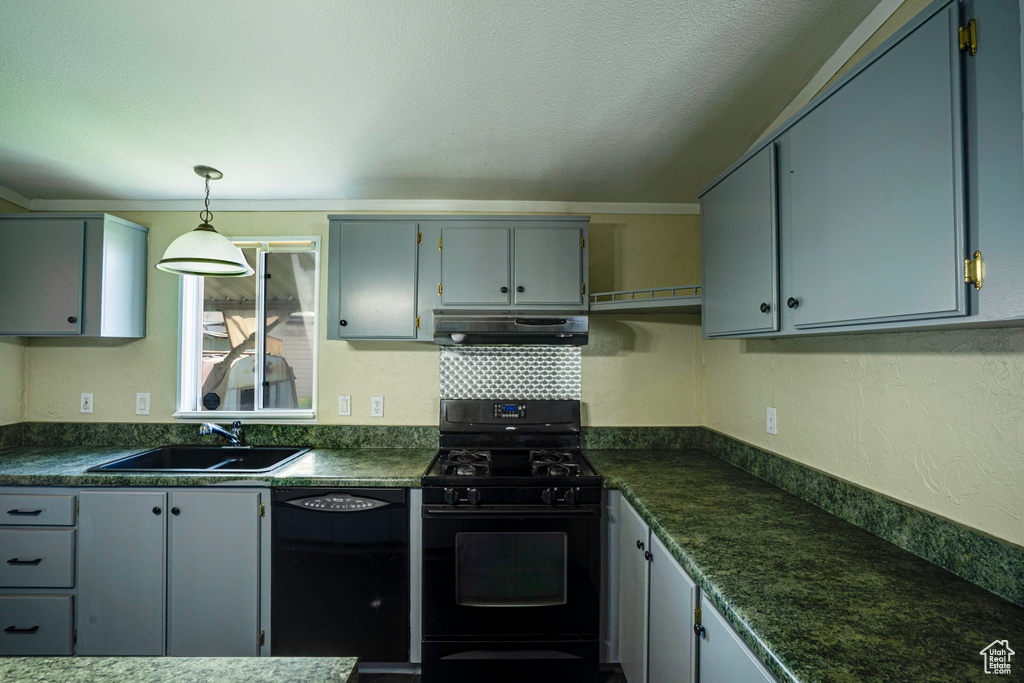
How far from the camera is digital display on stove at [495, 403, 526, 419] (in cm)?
266

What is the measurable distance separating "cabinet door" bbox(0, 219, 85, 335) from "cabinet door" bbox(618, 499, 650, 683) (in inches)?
117

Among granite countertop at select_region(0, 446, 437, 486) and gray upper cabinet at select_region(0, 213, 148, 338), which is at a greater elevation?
gray upper cabinet at select_region(0, 213, 148, 338)

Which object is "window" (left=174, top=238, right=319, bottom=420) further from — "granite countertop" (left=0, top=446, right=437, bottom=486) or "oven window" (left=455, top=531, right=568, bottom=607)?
"oven window" (left=455, top=531, right=568, bottom=607)

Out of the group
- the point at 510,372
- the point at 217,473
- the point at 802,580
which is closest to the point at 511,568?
the point at 510,372

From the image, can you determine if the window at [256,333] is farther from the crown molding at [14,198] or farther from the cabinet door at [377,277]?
the crown molding at [14,198]

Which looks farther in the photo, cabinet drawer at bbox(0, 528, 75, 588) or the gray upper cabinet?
the gray upper cabinet

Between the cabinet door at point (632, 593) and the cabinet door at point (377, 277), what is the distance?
142 cm

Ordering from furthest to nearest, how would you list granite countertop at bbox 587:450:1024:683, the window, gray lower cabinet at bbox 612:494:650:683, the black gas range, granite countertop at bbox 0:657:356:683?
the window
the black gas range
gray lower cabinet at bbox 612:494:650:683
granite countertop at bbox 587:450:1024:683
granite countertop at bbox 0:657:356:683

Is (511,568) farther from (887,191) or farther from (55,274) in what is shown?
(55,274)

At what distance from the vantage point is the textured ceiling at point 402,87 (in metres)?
1.29

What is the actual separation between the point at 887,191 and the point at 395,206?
238 cm

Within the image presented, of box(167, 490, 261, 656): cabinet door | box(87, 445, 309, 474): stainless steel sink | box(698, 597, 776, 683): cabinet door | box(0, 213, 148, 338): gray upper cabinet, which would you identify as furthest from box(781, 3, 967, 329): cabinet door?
box(0, 213, 148, 338): gray upper cabinet

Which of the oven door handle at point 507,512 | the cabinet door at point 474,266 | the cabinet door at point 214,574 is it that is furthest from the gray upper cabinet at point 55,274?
→ the oven door handle at point 507,512

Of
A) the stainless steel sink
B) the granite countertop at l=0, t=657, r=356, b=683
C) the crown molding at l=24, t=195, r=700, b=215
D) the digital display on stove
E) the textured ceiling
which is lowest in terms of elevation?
the stainless steel sink
